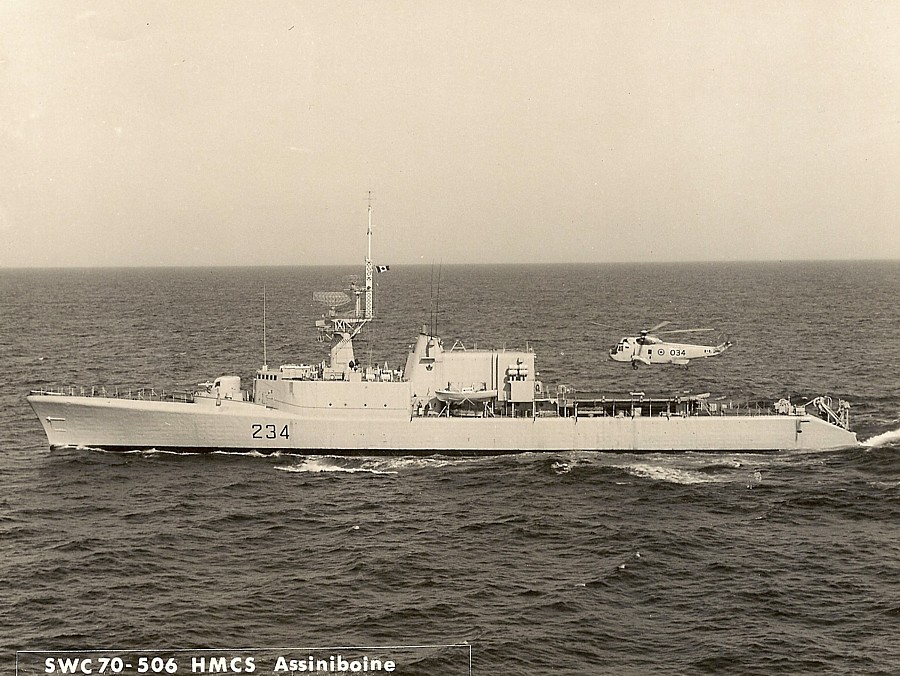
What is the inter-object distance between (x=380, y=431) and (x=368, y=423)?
0.57 m

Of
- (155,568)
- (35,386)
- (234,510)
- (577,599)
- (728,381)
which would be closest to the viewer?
(577,599)

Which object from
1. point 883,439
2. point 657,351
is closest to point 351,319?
point 657,351

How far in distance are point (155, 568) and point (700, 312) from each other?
90525 mm

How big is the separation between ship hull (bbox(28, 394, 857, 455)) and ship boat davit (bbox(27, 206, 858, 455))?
0.04 metres

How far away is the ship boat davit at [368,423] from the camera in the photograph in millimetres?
36031

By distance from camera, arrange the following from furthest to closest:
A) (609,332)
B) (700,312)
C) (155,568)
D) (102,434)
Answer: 1. (700,312)
2. (609,332)
3. (102,434)
4. (155,568)

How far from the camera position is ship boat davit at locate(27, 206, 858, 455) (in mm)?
36031

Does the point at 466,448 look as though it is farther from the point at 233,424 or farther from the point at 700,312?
the point at 700,312

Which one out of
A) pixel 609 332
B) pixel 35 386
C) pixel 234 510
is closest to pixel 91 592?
pixel 234 510

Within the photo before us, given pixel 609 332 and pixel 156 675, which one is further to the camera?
pixel 609 332

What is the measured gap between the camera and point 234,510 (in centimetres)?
2908

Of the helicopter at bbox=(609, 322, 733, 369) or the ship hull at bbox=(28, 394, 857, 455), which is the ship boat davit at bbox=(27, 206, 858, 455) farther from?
the helicopter at bbox=(609, 322, 733, 369)

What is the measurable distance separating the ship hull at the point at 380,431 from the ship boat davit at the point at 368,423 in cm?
4

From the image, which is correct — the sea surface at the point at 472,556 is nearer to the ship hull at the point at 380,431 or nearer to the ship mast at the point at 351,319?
the ship hull at the point at 380,431
